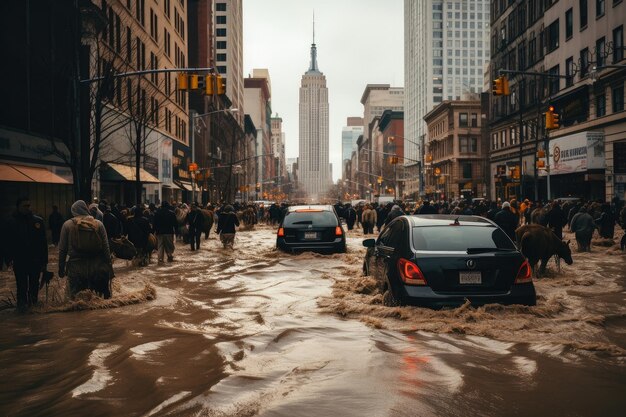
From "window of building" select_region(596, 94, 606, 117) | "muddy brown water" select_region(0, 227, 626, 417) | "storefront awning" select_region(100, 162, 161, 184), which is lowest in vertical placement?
"muddy brown water" select_region(0, 227, 626, 417)

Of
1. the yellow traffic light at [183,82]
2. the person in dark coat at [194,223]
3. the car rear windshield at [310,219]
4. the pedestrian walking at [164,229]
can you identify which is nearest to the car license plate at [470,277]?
the car rear windshield at [310,219]

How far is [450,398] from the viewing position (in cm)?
502

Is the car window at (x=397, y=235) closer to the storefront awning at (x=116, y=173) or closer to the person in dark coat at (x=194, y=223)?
the person in dark coat at (x=194, y=223)

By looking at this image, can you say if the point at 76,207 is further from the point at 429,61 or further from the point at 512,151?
the point at 429,61

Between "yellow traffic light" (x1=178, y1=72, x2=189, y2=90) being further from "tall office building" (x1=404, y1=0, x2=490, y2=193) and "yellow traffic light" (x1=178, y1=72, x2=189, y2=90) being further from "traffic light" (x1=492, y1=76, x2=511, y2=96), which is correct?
"tall office building" (x1=404, y1=0, x2=490, y2=193)

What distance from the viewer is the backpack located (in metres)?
9.59

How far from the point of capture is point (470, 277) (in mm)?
7898

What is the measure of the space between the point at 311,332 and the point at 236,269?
848 cm

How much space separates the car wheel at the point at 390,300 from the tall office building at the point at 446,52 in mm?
127539

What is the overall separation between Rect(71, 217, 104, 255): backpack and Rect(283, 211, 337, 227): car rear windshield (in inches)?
328

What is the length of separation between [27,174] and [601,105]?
113 feet

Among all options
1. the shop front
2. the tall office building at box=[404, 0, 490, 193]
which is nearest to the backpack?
the shop front

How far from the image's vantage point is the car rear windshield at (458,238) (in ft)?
27.1

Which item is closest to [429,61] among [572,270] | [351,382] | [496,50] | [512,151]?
[496,50]
